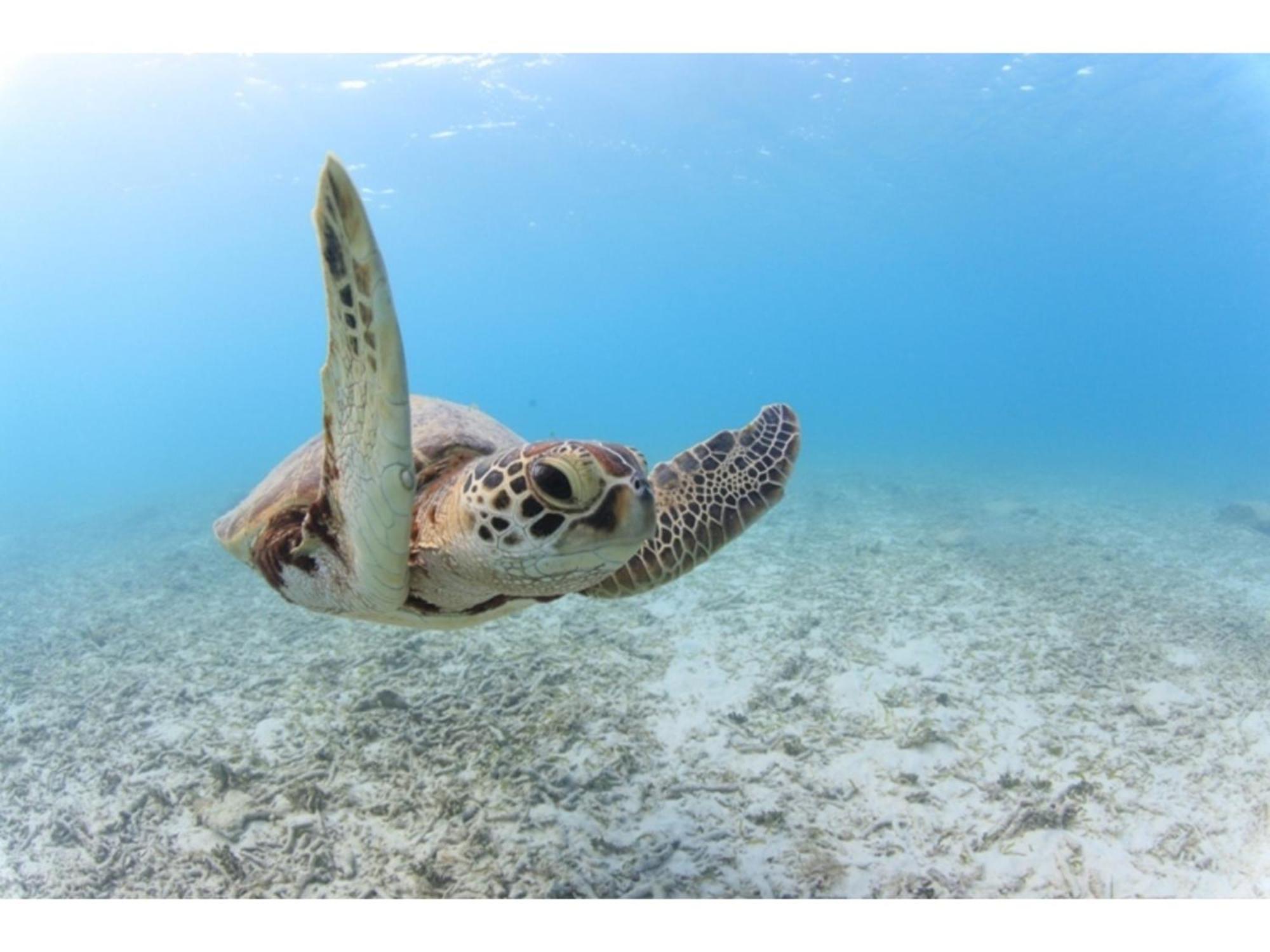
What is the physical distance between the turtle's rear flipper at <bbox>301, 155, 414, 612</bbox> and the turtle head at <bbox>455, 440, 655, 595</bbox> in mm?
183

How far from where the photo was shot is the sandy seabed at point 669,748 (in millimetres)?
2307

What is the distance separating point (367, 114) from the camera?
1783 cm

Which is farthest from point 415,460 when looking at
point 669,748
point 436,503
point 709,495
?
point 669,748

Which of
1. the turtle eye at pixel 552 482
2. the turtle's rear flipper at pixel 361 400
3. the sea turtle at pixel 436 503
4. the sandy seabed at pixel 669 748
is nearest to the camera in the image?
the turtle's rear flipper at pixel 361 400

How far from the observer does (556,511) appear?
4.81 feet

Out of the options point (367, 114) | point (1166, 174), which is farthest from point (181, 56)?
point (1166, 174)

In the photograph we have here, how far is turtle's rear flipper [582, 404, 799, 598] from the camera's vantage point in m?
2.35

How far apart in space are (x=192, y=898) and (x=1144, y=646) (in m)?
5.08

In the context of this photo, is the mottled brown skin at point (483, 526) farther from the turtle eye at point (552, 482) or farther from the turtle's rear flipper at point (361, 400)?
the turtle's rear flipper at point (361, 400)

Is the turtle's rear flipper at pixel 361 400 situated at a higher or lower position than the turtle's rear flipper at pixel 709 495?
higher

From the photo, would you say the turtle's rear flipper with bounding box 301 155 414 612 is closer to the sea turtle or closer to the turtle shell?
the sea turtle

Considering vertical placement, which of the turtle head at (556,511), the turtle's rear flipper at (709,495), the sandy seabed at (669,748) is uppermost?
the turtle head at (556,511)

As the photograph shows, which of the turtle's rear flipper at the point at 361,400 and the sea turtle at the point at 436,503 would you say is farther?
the sea turtle at the point at 436,503

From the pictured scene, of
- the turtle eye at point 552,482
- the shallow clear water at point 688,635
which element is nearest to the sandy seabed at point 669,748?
the shallow clear water at point 688,635
